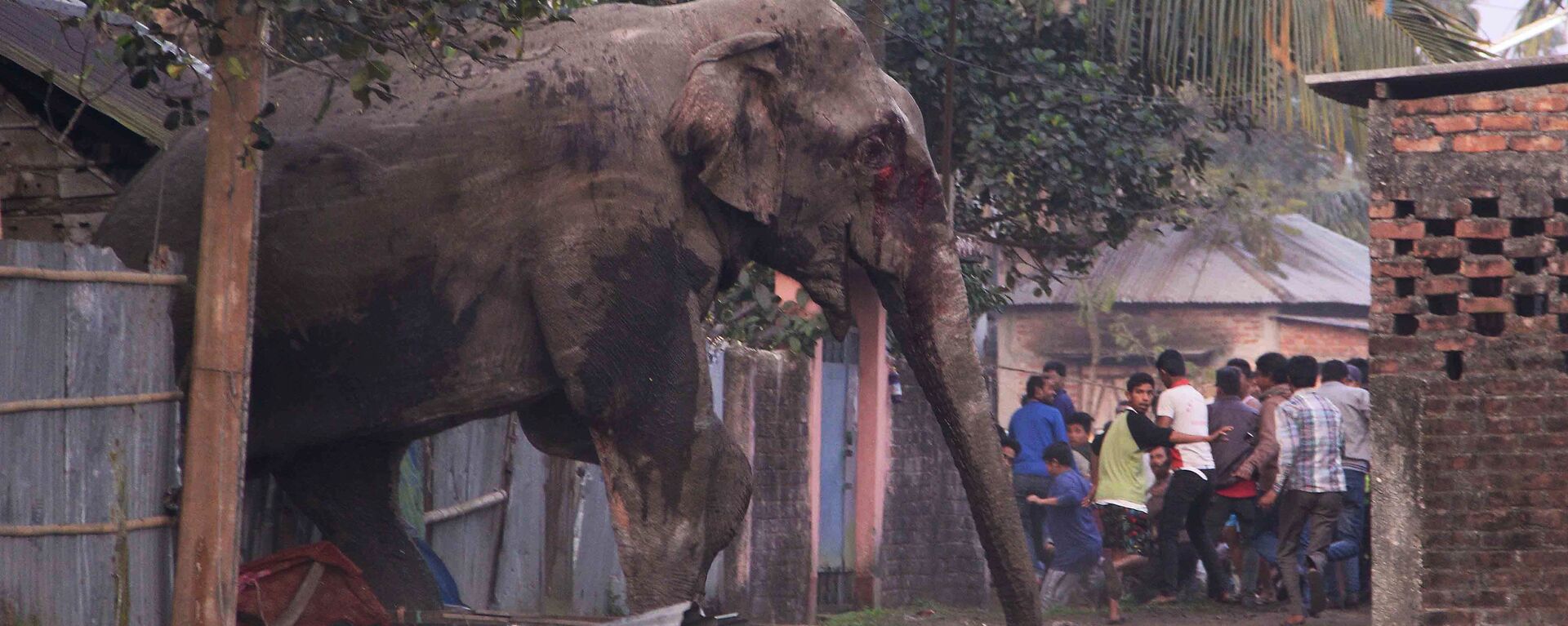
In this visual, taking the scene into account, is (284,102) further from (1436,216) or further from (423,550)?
(1436,216)

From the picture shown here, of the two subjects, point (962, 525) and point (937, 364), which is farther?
point (962, 525)

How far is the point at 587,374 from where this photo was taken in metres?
6.46

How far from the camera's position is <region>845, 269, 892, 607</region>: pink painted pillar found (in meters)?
12.0

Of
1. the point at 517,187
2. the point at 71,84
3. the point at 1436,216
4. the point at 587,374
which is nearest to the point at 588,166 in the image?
the point at 517,187

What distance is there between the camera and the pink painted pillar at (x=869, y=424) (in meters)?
12.0

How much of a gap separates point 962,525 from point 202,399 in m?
8.50

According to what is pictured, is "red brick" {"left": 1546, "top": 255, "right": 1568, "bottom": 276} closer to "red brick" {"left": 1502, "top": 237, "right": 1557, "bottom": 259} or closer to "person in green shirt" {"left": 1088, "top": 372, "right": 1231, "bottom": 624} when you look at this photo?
"red brick" {"left": 1502, "top": 237, "right": 1557, "bottom": 259}

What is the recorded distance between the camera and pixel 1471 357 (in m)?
7.98

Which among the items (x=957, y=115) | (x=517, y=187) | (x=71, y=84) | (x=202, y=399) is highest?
(x=957, y=115)

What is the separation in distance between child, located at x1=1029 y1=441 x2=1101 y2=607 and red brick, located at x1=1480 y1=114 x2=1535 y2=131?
4.32 metres

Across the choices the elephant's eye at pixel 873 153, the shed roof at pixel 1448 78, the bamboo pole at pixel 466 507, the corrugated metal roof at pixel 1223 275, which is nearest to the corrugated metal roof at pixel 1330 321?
the corrugated metal roof at pixel 1223 275

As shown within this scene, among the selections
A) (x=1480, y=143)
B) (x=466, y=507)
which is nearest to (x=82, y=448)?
(x=466, y=507)

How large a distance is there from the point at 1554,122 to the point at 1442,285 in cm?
81

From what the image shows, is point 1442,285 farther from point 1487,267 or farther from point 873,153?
point 873,153
